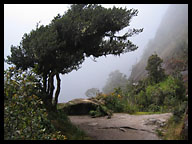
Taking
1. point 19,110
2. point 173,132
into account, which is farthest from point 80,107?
point 19,110

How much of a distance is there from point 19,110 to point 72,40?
493cm

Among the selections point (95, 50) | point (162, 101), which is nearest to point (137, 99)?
point (162, 101)

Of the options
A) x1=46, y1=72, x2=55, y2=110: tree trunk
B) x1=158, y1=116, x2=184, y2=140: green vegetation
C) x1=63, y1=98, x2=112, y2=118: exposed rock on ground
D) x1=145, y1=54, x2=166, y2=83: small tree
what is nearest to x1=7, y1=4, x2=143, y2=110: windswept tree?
x1=46, y1=72, x2=55, y2=110: tree trunk

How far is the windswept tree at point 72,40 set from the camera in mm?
6918

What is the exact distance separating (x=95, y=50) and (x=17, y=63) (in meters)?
3.60

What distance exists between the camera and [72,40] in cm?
739

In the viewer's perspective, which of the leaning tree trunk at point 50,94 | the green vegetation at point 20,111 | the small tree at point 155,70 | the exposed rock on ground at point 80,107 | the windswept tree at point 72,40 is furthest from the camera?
the small tree at point 155,70

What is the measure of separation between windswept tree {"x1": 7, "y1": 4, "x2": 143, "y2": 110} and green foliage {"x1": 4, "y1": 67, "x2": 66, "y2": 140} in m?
3.57

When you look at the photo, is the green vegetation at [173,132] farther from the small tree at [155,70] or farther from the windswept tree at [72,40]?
the small tree at [155,70]

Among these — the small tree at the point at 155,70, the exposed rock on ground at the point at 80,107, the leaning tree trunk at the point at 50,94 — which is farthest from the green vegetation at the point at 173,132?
the small tree at the point at 155,70

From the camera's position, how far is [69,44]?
7723mm

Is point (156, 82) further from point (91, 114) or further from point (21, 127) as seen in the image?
point (21, 127)

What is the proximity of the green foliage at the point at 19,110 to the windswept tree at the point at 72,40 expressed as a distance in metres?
3.57
